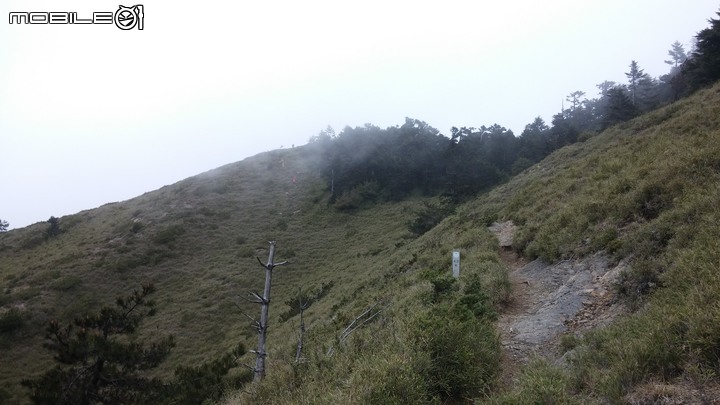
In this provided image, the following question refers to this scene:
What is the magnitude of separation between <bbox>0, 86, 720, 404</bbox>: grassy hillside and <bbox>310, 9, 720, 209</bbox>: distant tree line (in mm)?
10268

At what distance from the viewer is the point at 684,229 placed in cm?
630

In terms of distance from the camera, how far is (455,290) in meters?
8.39

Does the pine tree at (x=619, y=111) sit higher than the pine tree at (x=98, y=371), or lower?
higher

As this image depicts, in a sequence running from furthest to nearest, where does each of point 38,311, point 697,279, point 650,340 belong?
point 38,311 → point 697,279 → point 650,340

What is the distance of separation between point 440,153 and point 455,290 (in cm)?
4086

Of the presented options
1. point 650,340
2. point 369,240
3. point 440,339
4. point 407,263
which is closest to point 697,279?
point 650,340

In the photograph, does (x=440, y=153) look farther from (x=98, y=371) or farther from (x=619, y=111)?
(x=98, y=371)

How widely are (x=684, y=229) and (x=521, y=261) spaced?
4515 millimetres

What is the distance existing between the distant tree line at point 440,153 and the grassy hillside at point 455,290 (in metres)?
10.3

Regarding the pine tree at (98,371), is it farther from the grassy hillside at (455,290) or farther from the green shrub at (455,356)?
the green shrub at (455,356)

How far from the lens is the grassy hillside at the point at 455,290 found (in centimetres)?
433

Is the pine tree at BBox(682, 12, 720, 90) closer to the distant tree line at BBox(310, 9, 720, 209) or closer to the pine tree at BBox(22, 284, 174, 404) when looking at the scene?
the distant tree line at BBox(310, 9, 720, 209)

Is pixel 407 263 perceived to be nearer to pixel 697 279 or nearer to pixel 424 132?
pixel 697 279

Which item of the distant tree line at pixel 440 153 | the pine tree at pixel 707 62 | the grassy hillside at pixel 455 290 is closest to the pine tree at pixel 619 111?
the distant tree line at pixel 440 153
